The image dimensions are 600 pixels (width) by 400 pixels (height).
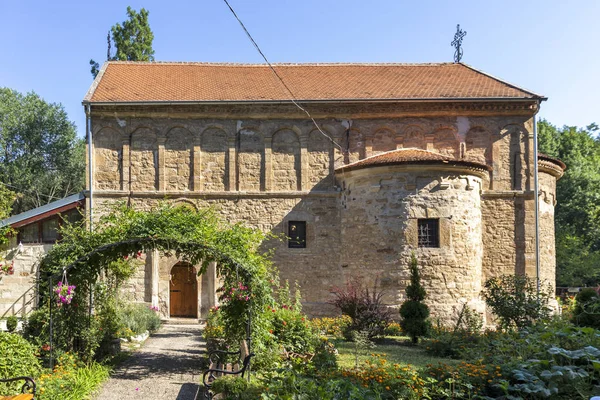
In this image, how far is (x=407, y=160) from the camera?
14.5 metres

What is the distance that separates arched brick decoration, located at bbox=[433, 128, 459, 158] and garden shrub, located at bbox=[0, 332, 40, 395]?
13799mm

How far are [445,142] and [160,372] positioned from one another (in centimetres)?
1229

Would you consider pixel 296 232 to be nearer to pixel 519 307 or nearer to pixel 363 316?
pixel 363 316

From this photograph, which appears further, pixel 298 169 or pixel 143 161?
pixel 298 169

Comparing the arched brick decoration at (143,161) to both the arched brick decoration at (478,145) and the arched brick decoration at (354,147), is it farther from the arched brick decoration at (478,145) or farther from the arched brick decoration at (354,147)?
the arched brick decoration at (478,145)

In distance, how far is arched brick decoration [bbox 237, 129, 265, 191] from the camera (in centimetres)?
1705

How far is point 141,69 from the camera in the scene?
1947 centimetres

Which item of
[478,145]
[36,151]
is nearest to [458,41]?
[478,145]

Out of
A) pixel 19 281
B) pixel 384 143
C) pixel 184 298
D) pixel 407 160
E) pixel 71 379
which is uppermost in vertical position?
pixel 384 143

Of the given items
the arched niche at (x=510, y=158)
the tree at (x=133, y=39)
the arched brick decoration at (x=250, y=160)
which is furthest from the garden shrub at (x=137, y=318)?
the tree at (x=133, y=39)

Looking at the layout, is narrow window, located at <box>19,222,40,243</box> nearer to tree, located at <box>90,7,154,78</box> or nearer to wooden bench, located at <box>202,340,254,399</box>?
wooden bench, located at <box>202,340,254,399</box>

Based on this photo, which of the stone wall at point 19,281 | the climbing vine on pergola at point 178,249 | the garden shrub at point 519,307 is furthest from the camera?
the stone wall at point 19,281

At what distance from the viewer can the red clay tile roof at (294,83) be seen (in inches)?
671

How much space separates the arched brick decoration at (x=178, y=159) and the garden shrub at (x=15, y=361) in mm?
9582
